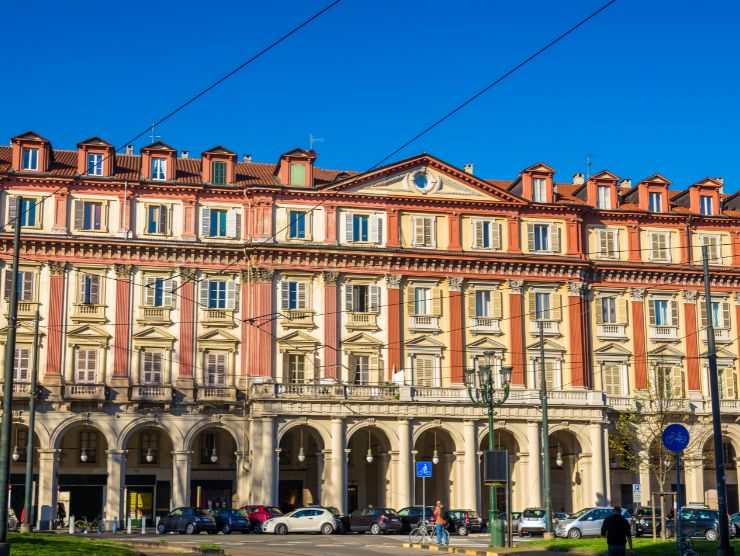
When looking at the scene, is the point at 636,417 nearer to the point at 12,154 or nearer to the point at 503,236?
the point at 503,236

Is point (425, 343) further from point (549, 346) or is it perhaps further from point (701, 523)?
point (701, 523)

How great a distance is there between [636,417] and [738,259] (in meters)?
13.7

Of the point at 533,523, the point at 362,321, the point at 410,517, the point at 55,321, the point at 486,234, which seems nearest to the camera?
the point at 533,523

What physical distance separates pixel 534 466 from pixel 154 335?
22.3 m

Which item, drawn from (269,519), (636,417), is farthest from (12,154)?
(636,417)

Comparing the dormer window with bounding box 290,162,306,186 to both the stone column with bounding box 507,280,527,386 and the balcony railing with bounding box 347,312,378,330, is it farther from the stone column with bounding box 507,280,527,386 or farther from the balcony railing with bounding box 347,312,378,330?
the stone column with bounding box 507,280,527,386

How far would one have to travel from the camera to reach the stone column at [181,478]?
6419 centimetres

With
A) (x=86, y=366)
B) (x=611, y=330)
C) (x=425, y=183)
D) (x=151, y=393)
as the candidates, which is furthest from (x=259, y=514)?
(x=611, y=330)

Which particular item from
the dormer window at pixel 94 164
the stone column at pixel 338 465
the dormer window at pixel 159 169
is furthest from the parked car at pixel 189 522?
the dormer window at pixel 94 164

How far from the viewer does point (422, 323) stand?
69.2 meters

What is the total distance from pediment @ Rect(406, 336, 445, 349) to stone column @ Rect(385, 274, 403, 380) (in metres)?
0.83

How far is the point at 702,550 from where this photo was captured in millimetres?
35375

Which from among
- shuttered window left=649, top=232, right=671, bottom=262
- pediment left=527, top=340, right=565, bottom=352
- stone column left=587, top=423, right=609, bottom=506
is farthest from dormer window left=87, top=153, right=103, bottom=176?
shuttered window left=649, top=232, right=671, bottom=262

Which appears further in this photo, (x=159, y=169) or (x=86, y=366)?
(x=159, y=169)
